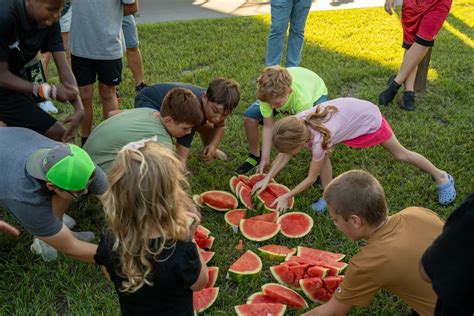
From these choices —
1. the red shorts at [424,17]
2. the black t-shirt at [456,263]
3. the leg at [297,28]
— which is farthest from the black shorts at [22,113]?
the red shorts at [424,17]

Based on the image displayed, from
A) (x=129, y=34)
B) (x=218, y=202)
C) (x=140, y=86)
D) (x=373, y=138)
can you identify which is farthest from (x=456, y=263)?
(x=129, y=34)

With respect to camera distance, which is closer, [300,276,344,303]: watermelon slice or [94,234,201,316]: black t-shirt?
[94,234,201,316]: black t-shirt

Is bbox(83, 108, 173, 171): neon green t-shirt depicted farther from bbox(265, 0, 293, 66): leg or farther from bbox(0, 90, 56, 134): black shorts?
bbox(265, 0, 293, 66): leg

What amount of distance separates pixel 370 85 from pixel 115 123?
4.01 metres

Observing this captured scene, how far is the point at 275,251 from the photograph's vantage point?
362cm

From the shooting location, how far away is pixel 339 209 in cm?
262

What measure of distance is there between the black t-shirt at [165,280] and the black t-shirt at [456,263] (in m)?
1.04

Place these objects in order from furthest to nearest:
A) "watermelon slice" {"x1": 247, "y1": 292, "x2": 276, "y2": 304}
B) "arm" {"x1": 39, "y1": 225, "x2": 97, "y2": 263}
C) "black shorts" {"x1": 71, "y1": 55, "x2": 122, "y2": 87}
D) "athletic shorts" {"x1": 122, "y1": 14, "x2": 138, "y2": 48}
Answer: "athletic shorts" {"x1": 122, "y1": 14, "x2": 138, "y2": 48}
"black shorts" {"x1": 71, "y1": 55, "x2": 122, "y2": 87}
"watermelon slice" {"x1": 247, "y1": 292, "x2": 276, "y2": 304}
"arm" {"x1": 39, "y1": 225, "x2": 97, "y2": 263}

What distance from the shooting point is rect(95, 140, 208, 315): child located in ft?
6.86

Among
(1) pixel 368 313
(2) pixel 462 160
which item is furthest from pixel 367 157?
(1) pixel 368 313

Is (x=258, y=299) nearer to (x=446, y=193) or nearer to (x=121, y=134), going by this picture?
(x=121, y=134)

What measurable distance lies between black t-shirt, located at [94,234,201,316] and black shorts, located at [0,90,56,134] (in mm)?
1787

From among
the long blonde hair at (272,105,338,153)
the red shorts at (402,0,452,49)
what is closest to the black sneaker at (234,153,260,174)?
the long blonde hair at (272,105,338,153)

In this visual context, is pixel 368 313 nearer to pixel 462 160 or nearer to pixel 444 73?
pixel 462 160
